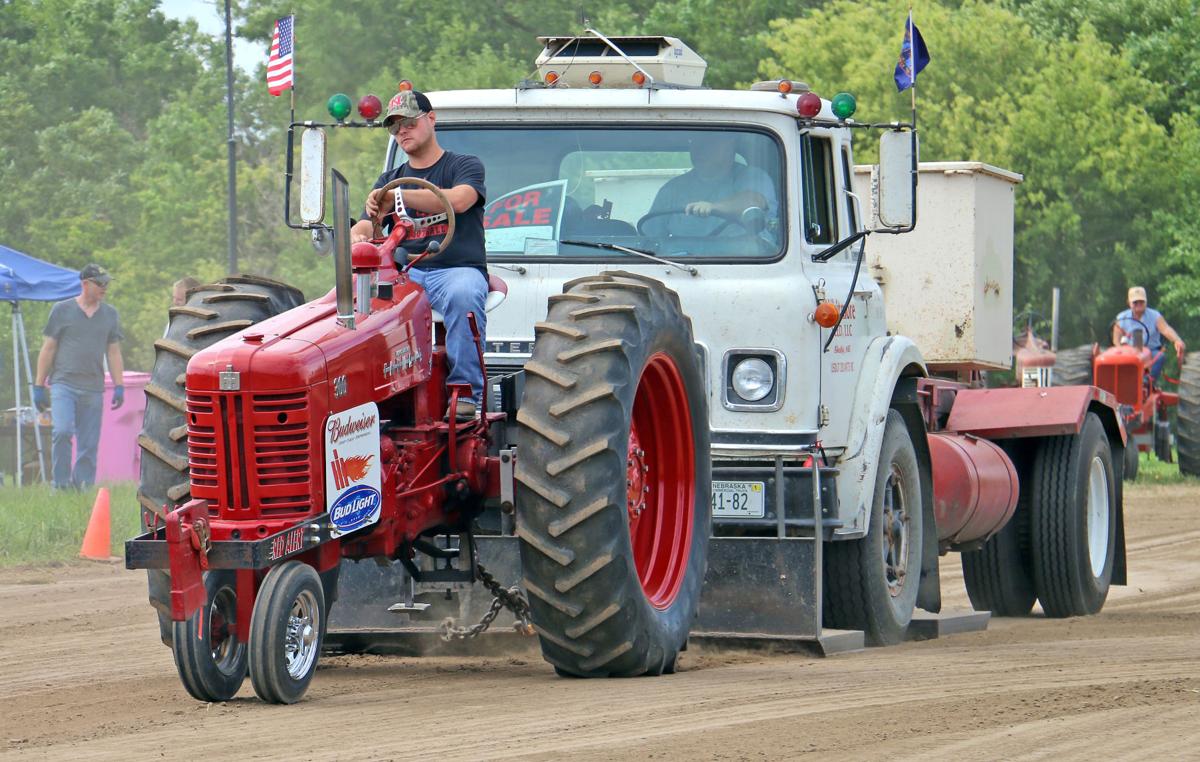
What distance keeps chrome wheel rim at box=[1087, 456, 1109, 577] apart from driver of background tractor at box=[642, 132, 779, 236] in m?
4.20

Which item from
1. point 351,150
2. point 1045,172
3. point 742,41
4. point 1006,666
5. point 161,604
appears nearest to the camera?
point 161,604

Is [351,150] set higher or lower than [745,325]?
higher

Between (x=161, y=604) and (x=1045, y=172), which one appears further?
(x=1045, y=172)

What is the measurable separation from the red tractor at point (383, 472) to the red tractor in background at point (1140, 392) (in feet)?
48.1

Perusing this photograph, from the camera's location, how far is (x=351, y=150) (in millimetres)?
48156

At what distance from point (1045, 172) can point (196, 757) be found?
29.8 m

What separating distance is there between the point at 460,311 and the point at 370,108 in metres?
1.85

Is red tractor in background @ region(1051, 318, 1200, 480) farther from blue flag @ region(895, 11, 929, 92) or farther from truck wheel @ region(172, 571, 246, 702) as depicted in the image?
truck wheel @ region(172, 571, 246, 702)

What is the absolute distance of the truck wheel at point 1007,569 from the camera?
1243 centimetres

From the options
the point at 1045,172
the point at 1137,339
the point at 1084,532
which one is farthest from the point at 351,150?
the point at 1084,532

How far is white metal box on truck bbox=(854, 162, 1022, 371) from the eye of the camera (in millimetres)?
12562

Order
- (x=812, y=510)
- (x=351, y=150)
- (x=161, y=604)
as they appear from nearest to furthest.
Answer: (x=161, y=604), (x=812, y=510), (x=351, y=150)

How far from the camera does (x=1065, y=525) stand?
40.1 ft

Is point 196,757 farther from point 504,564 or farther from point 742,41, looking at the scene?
point 742,41
